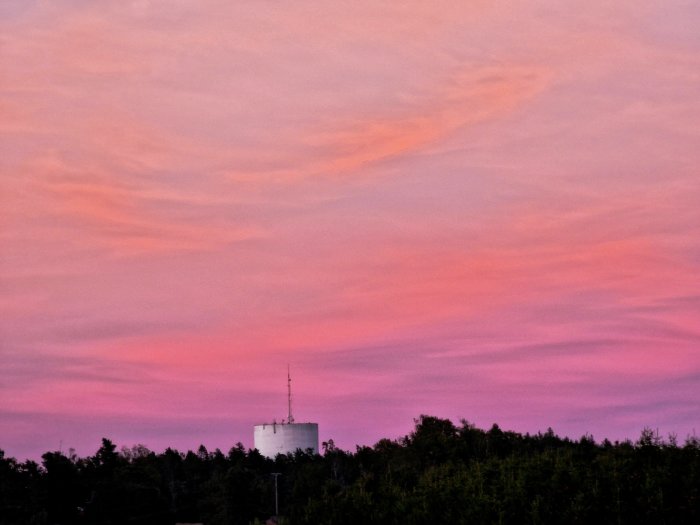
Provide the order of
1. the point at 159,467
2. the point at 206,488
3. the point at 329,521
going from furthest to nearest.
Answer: the point at 159,467, the point at 206,488, the point at 329,521

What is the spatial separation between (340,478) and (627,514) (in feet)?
375

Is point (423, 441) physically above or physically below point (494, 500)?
above

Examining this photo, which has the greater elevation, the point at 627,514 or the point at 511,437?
the point at 511,437

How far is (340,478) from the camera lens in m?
180

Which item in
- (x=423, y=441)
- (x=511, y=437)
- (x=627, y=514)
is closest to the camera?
(x=627, y=514)

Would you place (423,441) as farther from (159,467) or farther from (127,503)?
(159,467)

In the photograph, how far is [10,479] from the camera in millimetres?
177250

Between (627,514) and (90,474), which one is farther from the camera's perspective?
(90,474)

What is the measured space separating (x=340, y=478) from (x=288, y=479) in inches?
343

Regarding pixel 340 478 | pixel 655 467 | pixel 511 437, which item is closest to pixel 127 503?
pixel 340 478

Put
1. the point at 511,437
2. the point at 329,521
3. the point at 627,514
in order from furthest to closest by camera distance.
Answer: the point at 511,437, the point at 329,521, the point at 627,514

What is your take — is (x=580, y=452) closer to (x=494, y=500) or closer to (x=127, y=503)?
(x=494, y=500)

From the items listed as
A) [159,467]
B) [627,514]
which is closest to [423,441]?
[159,467]

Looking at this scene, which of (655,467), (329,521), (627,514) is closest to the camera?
(627,514)
